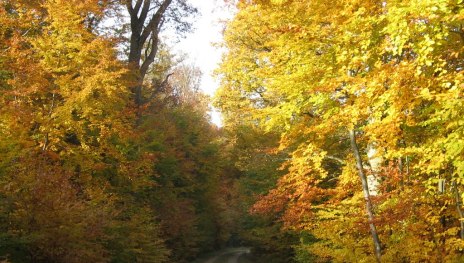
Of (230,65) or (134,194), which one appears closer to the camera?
(230,65)

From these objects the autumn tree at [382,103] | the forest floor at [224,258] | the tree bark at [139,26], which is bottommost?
the forest floor at [224,258]

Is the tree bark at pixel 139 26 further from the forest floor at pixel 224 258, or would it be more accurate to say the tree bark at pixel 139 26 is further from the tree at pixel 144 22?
the forest floor at pixel 224 258

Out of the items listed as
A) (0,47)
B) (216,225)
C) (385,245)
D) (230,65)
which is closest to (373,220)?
(385,245)

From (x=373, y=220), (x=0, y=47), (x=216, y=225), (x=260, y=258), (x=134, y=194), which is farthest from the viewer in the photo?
(x=216, y=225)

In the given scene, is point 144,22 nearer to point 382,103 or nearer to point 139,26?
point 139,26

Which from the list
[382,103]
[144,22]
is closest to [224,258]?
[144,22]

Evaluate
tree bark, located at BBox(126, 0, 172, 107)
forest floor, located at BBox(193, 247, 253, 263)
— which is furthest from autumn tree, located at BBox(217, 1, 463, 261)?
forest floor, located at BBox(193, 247, 253, 263)

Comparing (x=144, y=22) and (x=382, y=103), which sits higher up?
(x=144, y=22)

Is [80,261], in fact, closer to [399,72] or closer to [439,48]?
[399,72]

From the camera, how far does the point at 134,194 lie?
2114 centimetres

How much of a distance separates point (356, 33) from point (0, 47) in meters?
12.5

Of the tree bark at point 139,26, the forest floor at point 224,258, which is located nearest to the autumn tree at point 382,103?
the tree bark at point 139,26

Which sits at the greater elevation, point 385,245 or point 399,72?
point 399,72

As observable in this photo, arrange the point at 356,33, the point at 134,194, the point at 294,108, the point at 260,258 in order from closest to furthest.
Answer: the point at 356,33, the point at 294,108, the point at 134,194, the point at 260,258
